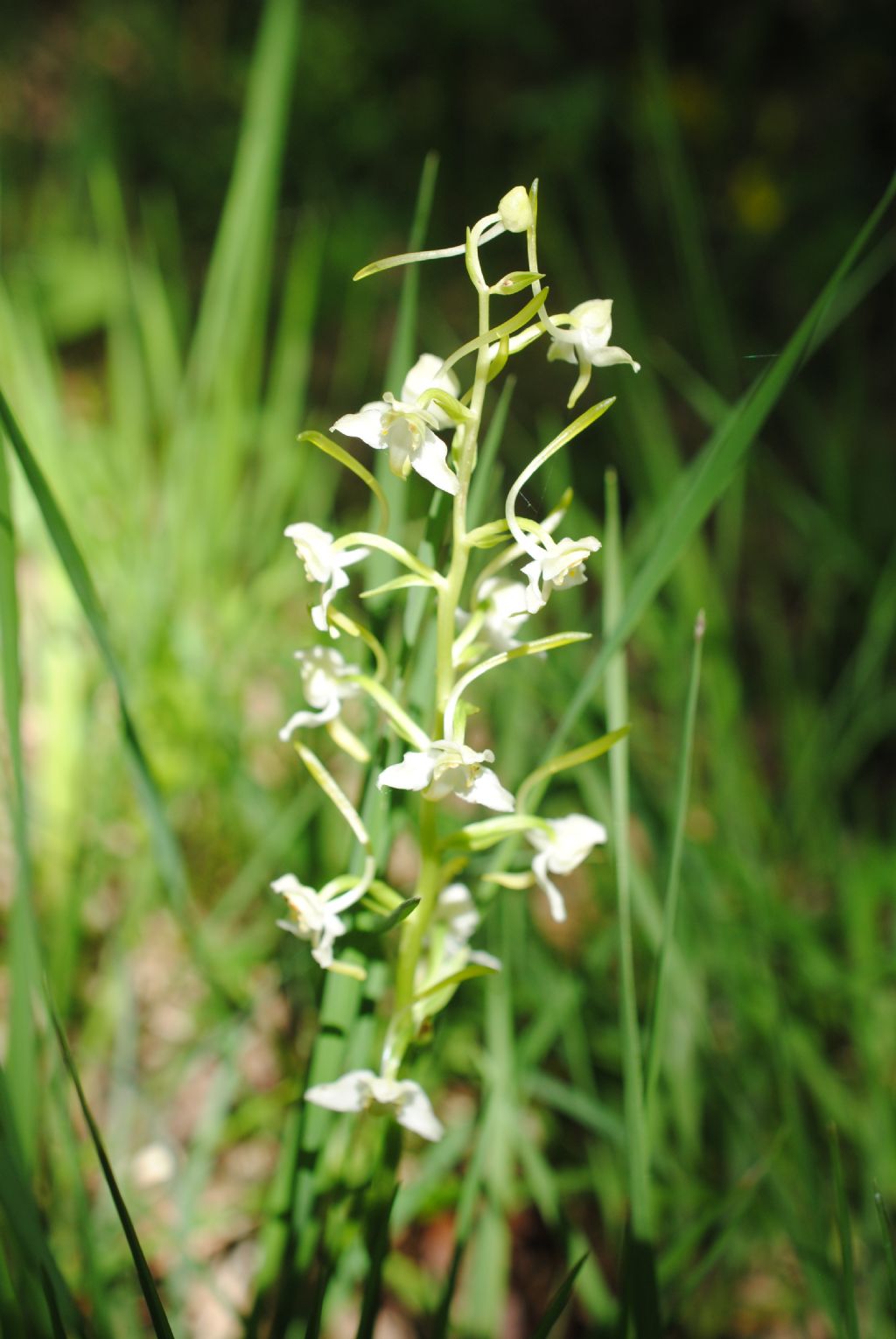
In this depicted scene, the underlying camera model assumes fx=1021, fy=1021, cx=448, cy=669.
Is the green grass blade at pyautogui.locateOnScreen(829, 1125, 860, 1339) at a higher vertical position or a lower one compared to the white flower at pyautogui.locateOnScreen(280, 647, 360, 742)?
lower

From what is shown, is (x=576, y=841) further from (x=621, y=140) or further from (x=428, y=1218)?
(x=621, y=140)

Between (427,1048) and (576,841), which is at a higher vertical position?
(576,841)

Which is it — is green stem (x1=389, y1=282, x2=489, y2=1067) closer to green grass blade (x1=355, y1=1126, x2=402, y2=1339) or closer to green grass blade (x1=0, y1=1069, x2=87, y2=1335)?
green grass blade (x1=355, y1=1126, x2=402, y2=1339)

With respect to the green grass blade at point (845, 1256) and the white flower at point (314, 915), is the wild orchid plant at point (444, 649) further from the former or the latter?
the green grass blade at point (845, 1256)

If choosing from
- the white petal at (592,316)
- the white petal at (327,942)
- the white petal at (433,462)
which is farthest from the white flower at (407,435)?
the white petal at (327,942)

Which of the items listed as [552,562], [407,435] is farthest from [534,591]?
[407,435]

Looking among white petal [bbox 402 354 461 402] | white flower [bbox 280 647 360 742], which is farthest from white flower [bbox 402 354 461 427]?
white flower [bbox 280 647 360 742]

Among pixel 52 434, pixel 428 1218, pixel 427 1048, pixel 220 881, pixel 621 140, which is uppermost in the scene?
pixel 621 140

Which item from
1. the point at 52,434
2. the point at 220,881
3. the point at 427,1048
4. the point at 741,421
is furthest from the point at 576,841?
the point at 52,434
